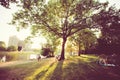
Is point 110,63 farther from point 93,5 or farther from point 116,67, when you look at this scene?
point 93,5

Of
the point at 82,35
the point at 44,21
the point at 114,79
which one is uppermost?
the point at 44,21

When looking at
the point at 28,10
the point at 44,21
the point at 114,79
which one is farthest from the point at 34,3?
the point at 114,79

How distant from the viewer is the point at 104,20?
3653 centimetres

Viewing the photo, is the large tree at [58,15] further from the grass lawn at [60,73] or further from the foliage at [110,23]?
the grass lawn at [60,73]

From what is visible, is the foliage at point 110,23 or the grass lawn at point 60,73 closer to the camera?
the grass lawn at point 60,73

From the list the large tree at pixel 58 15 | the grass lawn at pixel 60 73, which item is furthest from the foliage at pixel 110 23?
the grass lawn at pixel 60 73

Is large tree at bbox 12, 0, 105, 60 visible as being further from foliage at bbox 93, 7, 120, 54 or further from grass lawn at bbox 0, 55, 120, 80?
grass lawn at bbox 0, 55, 120, 80

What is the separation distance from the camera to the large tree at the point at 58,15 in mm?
37719

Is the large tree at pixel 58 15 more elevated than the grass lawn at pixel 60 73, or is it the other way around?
the large tree at pixel 58 15

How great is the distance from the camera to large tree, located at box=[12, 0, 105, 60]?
124 feet

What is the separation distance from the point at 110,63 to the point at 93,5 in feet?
53.2

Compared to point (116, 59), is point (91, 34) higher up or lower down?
higher up

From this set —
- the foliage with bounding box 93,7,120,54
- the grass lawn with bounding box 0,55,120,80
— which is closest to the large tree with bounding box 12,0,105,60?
the foliage with bounding box 93,7,120,54

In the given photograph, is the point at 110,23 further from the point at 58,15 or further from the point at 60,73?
the point at 60,73
